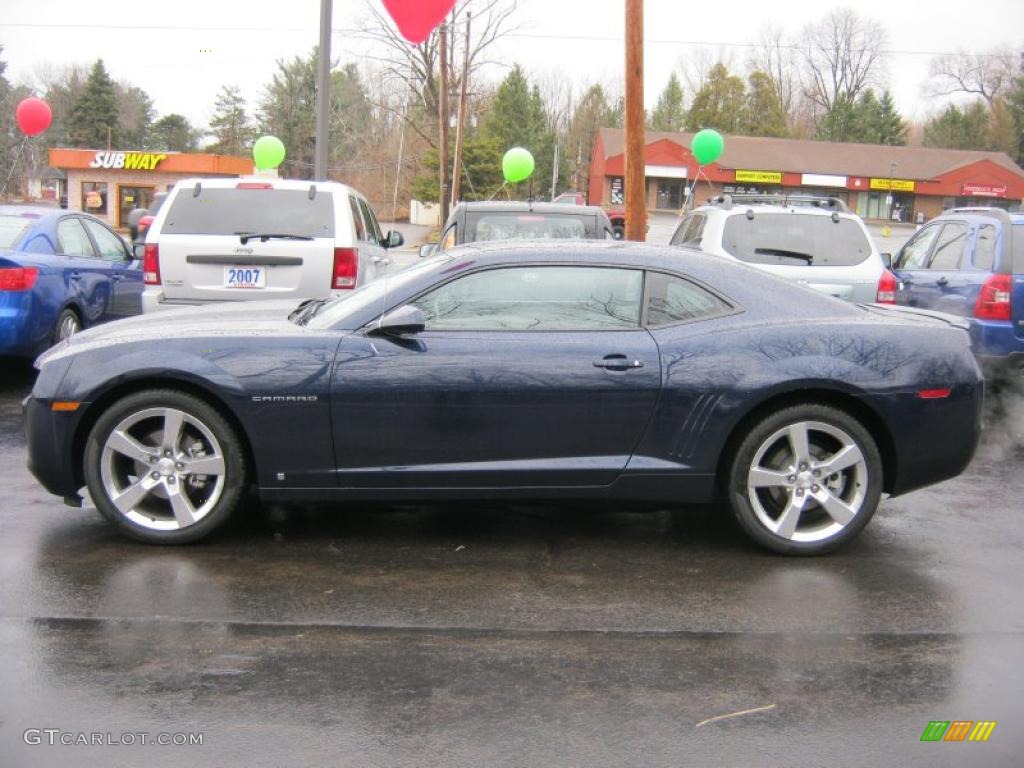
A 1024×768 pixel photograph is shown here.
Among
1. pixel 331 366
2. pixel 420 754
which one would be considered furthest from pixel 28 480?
pixel 420 754

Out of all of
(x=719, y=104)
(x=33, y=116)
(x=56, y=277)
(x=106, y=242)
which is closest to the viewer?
(x=56, y=277)

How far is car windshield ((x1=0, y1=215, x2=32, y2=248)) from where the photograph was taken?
9.12 m

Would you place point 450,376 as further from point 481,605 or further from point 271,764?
point 271,764

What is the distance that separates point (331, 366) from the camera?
5.07 metres

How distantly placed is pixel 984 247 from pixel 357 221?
543 centimetres

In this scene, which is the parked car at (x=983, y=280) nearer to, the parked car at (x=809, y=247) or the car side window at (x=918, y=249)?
the car side window at (x=918, y=249)

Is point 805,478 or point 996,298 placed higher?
point 996,298

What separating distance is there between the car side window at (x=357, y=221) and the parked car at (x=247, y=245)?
0.38m

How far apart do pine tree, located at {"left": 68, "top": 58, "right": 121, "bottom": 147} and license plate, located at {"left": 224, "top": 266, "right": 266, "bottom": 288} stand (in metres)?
62.0

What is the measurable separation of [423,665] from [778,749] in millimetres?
1286

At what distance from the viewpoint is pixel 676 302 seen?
5328mm

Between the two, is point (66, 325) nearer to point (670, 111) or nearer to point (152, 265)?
point (152, 265)

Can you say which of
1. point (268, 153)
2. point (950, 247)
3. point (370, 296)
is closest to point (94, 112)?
point (268, 153)

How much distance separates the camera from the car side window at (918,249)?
33.5 feet
